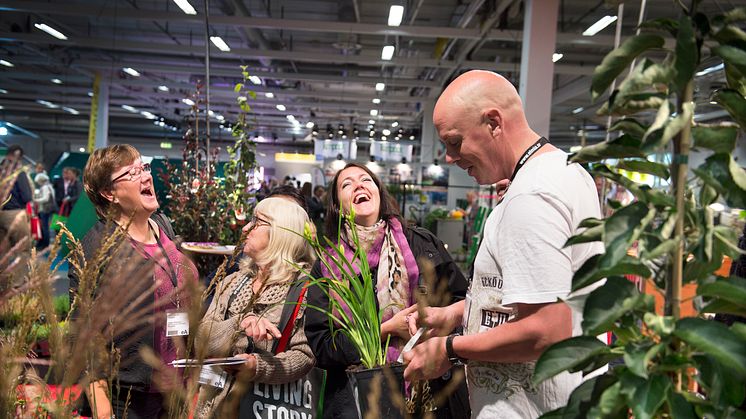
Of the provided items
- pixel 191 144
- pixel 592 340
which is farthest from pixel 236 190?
pixel 592 340

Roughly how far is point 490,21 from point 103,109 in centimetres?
1263

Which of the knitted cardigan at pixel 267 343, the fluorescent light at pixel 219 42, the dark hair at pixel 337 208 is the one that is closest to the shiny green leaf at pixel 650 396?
the knitted cardigan at pixel 267 343

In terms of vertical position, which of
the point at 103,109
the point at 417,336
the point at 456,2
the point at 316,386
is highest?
the point at 456,2

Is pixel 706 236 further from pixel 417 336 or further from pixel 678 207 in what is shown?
pixel 417 336

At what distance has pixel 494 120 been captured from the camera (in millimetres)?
1507

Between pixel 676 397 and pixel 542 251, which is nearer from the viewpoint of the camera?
pixel 676 397

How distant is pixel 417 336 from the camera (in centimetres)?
160

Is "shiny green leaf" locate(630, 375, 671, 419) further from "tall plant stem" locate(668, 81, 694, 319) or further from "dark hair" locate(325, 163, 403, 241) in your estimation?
"dark hair" locate(325, 163, 403, 241)

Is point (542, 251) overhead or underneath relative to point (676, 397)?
overhead

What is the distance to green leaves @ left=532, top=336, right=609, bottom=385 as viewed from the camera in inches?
31.0

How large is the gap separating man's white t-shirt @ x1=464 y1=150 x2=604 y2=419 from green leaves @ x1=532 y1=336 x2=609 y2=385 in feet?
1.61

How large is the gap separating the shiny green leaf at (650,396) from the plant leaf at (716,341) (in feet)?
0.17

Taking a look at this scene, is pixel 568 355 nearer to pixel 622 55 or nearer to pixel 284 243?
pixel 622 55

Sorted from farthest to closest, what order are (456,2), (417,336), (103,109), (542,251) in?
(103,109) → (456,2) → (417,336) → (542,251)
